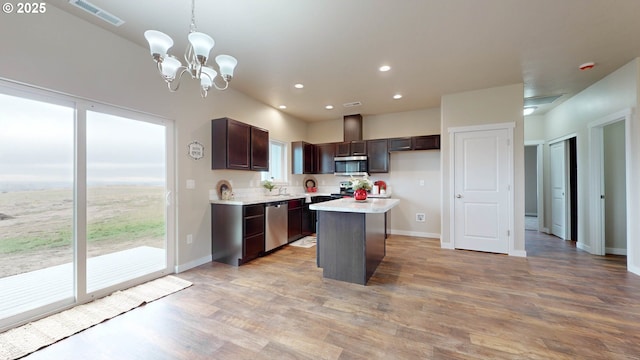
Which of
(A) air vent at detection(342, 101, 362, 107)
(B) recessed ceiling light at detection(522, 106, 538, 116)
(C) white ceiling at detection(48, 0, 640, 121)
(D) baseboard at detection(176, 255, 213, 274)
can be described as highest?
(A) air vent at detection(342, 101, 362, 107)

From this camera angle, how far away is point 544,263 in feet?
11.9

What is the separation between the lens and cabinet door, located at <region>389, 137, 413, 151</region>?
5.32 meters

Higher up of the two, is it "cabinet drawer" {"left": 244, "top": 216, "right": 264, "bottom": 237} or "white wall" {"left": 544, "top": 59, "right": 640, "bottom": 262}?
"white wall" {"left": 544, "top": 59, "right": 640, "bottom": 262}

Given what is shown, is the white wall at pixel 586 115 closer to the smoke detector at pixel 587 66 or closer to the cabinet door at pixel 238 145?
the smoke detector at pixel 587 66

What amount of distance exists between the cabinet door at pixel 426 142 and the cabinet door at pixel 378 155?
2.01 feet

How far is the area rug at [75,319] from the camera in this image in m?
1.82

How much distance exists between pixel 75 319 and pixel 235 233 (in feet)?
5.71

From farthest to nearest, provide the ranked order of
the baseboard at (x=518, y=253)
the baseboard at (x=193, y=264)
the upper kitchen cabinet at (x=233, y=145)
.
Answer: the baseboard at (x=518, y=253), the upper kitchen cabinet at (x=233, y=145), the baseboard at (x=193, y=264)

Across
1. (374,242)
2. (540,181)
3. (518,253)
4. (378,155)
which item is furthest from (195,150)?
(540,181)

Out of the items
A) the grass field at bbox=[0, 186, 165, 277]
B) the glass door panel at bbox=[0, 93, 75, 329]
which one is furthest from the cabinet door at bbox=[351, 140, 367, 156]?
the glass door panel at bbox=[0, 93, 75, 329]

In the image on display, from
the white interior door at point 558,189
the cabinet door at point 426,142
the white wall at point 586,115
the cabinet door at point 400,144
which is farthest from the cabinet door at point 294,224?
the white interior door at point 558,189

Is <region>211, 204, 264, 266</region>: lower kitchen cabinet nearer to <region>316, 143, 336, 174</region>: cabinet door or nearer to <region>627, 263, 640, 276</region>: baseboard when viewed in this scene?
<region>316, 143, 336, 174</region>: cabinet door

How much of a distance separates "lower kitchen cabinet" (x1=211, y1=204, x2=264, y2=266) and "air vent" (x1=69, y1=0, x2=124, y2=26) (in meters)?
2.37

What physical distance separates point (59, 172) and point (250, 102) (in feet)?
9.46
